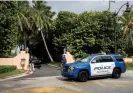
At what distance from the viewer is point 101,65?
73.8ft

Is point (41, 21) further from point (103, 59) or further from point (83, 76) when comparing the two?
point (83, 76)

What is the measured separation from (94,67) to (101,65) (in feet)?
2.08

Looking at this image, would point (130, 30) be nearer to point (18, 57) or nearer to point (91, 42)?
point (91, 42)

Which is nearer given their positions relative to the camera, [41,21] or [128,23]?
[41,21]

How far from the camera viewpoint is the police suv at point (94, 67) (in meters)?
21.4

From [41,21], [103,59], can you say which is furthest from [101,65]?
[41,21]

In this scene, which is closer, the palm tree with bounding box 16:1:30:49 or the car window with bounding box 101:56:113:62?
the car window with bounding box 101:56:113:62

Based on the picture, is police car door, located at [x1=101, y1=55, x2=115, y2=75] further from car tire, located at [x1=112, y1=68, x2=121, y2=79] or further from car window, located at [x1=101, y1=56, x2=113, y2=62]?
car tire, located at [x1=112, y1=68, x2=121, y2=79]

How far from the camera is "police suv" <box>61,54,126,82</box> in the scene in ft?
70.3

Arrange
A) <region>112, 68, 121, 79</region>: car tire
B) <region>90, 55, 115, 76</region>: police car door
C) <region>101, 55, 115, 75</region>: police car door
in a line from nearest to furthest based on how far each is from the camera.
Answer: <region>90, 55, 115, 76</region>: police car door, <region>101, 55, 115, 75</region>: police car door, <region>112, 68, 121, 79</region>: car tire

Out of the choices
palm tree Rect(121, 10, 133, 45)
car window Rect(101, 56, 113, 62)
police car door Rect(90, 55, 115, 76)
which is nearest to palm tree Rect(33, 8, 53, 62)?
palm tree Rect(121, 10, 133, 45)

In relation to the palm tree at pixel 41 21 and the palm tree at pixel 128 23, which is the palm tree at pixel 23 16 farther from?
the palm tree at pixel 128 23

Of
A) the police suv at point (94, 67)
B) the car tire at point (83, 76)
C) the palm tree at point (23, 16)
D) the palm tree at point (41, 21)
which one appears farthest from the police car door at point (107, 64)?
the palm tree at point (41, 21)

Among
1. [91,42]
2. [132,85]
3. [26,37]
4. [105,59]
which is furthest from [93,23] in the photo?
[132,85]
